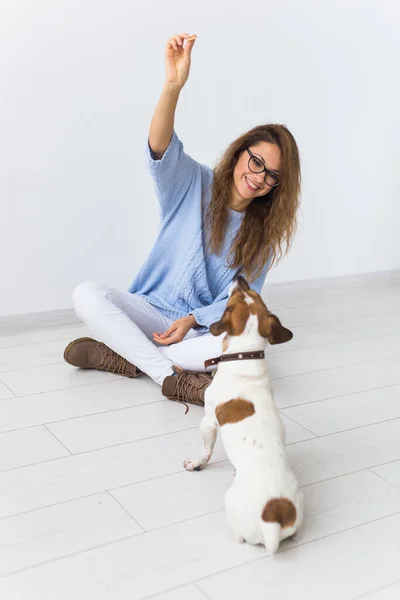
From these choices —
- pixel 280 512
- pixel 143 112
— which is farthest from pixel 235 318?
pixel 143 112

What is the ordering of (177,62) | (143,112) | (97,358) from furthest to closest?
(143,112), (97,358), (177,62)

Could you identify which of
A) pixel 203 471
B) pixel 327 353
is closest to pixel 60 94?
pixel 327 353

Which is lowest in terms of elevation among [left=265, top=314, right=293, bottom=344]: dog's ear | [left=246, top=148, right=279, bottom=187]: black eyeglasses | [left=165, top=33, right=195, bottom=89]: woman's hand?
[left=265, top=314, right=293, bottom=344]: dog's ear

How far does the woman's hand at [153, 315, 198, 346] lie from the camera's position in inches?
87.8

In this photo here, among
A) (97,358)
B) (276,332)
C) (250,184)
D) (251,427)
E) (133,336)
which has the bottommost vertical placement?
(97,358)

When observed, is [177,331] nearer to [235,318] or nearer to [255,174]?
[255,174]

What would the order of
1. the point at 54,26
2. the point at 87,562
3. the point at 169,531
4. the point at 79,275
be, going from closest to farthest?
the point at 87,562 < the point at 169,531 < the point at 54,26 < the point at 79,275

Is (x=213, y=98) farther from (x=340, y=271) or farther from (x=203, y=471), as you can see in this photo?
(x=203, y=471)

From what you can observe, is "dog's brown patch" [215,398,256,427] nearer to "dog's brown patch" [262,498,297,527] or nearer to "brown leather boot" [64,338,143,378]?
"dog's brown patch" [262,498,297,527]

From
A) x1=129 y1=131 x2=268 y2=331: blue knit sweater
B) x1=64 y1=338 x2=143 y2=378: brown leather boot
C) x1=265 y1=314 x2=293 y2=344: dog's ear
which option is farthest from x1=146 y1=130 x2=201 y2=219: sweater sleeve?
x1=265 y1=314 x2=293 y2=344: dog's ear

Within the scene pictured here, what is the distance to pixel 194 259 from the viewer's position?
2230 mm

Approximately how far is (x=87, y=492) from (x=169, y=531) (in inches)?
9.2

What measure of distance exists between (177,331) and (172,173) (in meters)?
0.45

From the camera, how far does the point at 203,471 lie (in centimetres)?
176
